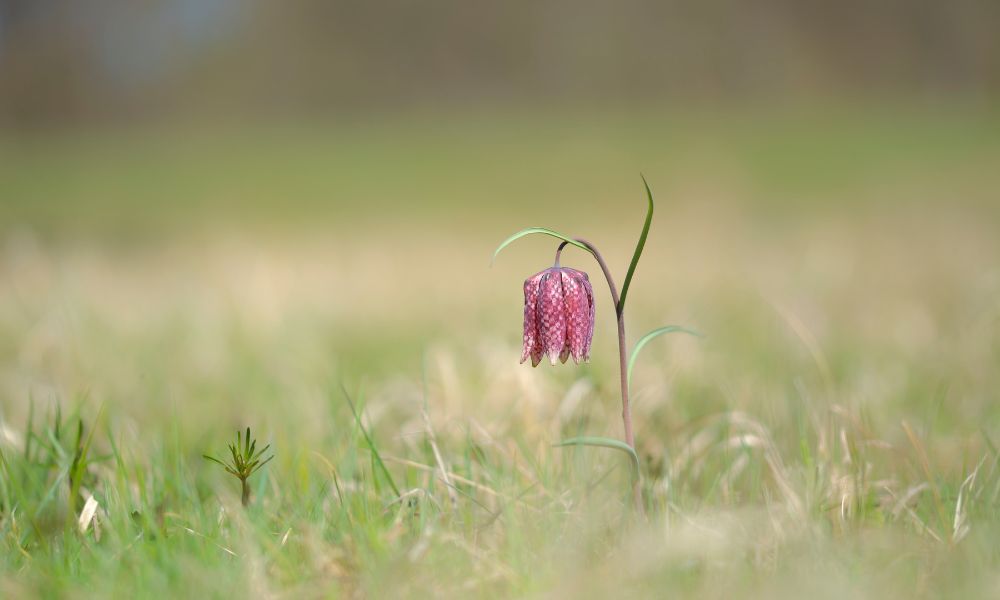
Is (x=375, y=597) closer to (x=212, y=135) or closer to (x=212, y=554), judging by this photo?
(x=212, y=554)

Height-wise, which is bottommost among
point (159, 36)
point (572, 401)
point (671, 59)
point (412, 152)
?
point (572, 401)

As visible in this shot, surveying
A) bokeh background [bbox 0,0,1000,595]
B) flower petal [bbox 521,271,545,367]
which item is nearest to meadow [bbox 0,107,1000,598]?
bokeh background [bbox 0,0,1000,595]

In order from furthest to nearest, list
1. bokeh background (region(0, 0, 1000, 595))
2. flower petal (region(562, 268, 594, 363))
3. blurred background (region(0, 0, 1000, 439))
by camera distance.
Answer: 1. blurred background (region(0, 0, 1000, 439))
2. bokeh background (region(0, 0, 1000, 595))
3. flower petal (region(562, 268, 594, 363))

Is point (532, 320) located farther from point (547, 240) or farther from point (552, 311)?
point (547, 240)

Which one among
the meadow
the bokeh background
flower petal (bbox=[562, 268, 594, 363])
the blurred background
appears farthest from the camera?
the blurred background

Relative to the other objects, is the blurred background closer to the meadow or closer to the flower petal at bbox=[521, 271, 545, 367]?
the meadow

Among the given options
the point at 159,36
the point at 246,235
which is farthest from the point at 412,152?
the point at 159,36
